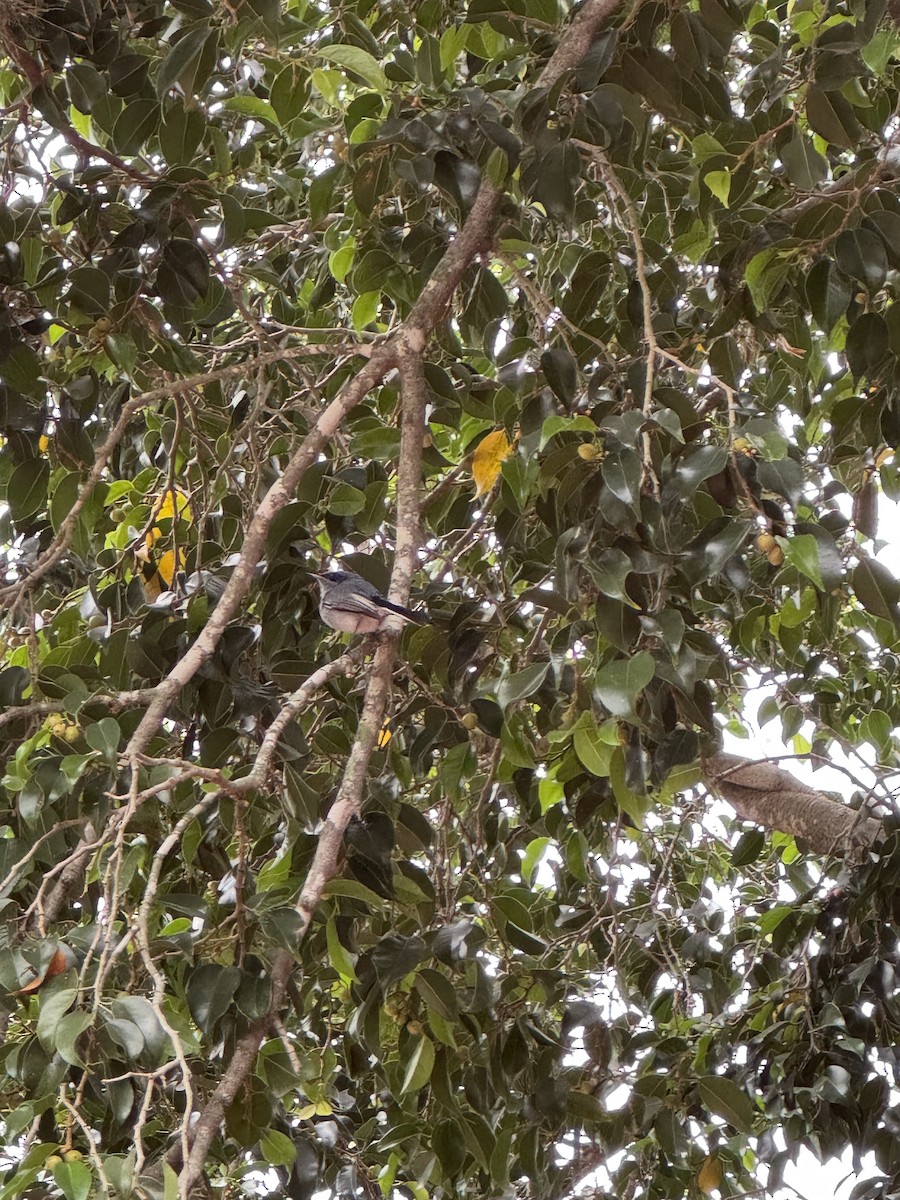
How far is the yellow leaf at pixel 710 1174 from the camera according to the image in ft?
7.50

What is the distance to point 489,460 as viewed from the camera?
189 centimetres

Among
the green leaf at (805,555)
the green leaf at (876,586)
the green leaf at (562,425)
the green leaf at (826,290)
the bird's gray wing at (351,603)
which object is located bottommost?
the green leaf at (805,555)

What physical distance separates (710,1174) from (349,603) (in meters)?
1.27

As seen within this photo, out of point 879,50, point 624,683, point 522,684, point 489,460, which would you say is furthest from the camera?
point 489,460

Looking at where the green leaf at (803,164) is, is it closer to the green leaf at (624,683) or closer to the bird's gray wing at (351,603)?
the green leaf at (624,683)

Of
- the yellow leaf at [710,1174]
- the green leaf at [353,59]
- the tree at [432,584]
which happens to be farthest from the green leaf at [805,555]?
the yellow leaf at [710,1174]

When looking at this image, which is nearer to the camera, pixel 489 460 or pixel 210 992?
pixel 210 992

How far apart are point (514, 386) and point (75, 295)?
2.27 ft

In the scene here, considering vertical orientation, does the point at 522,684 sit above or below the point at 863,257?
below

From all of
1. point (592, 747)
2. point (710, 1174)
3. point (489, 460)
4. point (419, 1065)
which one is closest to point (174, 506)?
point (489, 460)

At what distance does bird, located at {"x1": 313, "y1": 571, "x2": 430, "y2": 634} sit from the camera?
210 cm

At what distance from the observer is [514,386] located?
180cm

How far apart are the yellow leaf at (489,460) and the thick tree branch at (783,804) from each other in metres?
1.04

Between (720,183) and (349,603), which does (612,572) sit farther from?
(349,603)
